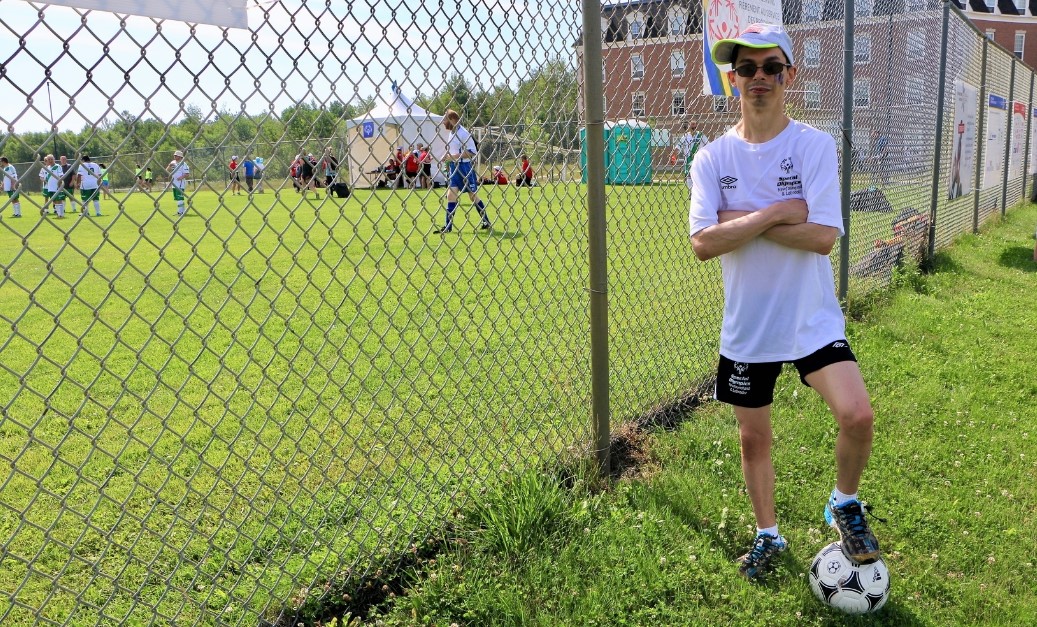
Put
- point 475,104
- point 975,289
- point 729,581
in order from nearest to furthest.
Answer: point 729,581
point 475,104
point 975,289

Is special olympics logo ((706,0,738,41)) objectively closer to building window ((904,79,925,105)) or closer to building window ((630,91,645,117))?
building window ((630,91,645,117))

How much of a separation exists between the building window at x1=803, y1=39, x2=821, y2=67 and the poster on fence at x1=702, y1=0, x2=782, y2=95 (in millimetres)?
1123

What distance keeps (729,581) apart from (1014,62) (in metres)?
12.7

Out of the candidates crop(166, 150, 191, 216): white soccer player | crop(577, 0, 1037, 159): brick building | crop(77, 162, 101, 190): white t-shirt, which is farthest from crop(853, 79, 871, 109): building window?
crop(77, 162, 101, 190): white t-shirt

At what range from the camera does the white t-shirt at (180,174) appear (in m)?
2.12

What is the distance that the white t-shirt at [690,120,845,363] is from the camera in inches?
103

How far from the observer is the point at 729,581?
2.86 metres

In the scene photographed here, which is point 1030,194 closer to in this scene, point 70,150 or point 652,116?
point 652,116

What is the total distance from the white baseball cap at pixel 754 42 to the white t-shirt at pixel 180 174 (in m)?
1.82

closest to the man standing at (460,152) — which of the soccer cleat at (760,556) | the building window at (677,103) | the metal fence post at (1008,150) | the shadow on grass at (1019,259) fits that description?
the building window at (677,103)

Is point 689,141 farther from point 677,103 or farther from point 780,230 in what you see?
point 780,230

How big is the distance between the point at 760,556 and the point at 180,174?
2499 mm

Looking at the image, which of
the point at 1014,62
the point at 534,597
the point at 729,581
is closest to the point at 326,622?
the point at 534,597

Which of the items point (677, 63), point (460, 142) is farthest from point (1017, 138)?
point (460, 142)
